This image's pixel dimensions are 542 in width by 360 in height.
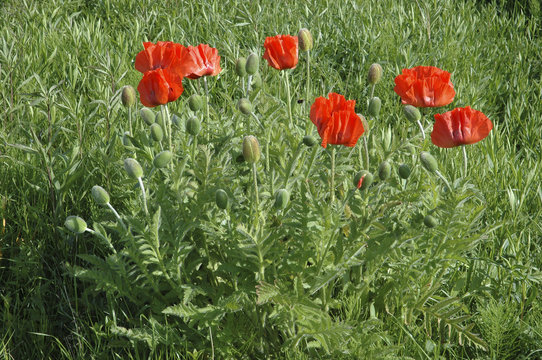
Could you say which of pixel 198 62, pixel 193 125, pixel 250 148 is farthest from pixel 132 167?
pixel 198 62

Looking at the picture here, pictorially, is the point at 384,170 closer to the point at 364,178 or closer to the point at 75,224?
the point at 364,178

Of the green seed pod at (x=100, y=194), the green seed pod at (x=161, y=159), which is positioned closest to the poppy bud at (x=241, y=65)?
the green seed pod at (x=161, y=159)

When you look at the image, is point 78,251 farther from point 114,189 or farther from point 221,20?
point 221,20

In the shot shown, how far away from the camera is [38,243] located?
238 centimetres

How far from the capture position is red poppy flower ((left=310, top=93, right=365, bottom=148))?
1672 millimetres

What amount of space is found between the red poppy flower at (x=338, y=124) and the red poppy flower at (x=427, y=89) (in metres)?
0.32

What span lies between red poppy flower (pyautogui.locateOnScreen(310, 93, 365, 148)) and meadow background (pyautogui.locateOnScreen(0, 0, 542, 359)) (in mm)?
192

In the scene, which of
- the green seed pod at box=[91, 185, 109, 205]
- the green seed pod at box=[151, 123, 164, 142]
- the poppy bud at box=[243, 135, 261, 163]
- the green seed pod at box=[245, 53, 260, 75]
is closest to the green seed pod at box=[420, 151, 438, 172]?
the poppy bud at box=[243, 135, 261, 163]

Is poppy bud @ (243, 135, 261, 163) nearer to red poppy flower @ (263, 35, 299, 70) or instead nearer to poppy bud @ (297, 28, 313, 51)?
red poppy flower @ (263, 35, 299, 70)

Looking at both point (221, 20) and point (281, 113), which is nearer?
point (281, 113)

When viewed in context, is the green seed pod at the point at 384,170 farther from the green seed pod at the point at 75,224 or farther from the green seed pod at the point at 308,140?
the green seed pod at the point at 75,224

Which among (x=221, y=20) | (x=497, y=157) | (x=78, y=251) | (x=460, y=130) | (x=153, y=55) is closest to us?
(x=460, y=130)

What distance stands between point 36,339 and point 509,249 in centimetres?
164

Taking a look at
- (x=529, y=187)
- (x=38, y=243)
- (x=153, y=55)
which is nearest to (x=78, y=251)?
(x=38, y=243)
